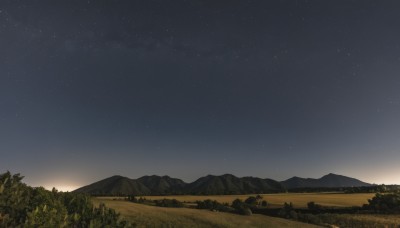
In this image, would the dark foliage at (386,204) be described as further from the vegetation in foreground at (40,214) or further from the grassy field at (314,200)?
the vegetation in foreground at (40,214)

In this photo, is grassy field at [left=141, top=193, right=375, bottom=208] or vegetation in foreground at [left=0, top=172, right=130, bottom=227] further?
grassy field at [left=141, top=193, right=375, bottom=208]

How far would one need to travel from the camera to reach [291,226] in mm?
50875

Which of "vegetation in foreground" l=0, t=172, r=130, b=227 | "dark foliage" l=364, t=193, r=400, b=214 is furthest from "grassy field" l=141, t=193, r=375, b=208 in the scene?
"vegetation in foreground" l=0, t=172, r=130, b=227

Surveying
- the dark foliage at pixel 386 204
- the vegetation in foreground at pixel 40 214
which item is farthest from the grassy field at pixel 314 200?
the vegetation in foreground at pixel 40 214

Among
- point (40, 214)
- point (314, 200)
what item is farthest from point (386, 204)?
point (40, 214)

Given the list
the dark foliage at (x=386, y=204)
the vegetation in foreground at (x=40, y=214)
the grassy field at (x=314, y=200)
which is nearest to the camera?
the vegetation in foreground at (x=40, y=214)

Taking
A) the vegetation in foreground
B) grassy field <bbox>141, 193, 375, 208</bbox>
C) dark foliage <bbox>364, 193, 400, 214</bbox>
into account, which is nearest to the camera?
the vegetation in foreground

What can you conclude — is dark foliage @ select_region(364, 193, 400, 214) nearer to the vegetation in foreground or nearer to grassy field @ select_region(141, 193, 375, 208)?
grassy field @ select_region(141, 193, 375, 208)

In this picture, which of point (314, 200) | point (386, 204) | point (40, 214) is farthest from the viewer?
point (314, 200)

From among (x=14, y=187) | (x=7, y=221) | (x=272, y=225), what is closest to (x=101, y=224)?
(x=7, y=221)

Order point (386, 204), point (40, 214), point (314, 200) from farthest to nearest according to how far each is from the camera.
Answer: point (314, 200)
point (386, 204)
point (40, 214)

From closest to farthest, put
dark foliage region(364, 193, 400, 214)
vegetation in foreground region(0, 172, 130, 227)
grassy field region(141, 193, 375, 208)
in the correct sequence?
vegetation in foreground region(0, 172, 130, 227) → dark foliage region(364, 193, 400, 214) → grassy field region(141, 193, 375, 208)

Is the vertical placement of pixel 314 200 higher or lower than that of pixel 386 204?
higher

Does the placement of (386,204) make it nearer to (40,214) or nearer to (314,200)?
(314,200)
